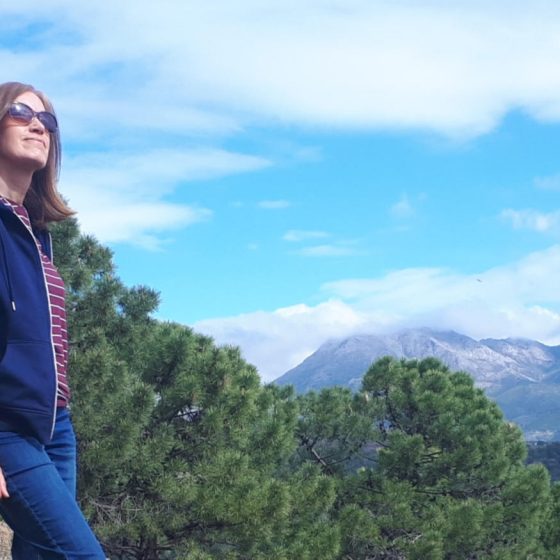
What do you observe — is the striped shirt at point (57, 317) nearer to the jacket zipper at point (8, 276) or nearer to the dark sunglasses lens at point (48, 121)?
the jacket zipper at point (8, 276)

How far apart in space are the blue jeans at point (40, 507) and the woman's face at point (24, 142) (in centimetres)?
74

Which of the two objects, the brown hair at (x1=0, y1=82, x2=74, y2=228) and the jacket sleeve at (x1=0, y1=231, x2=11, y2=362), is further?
the brown hair at (x1=0, y1=82, x2=74, y2=228)

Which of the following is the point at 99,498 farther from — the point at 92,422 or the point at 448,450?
the point at 448,450

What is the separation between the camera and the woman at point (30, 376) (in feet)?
6.39

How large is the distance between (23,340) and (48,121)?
645 millimetres

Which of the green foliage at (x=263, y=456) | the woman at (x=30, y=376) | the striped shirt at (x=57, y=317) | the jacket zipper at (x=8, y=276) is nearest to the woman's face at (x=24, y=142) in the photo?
the woman at (x=30, y=376)

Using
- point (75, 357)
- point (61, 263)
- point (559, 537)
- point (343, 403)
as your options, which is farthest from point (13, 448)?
point (559, 537)

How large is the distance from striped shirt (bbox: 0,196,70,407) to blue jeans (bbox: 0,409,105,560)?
0.55ft

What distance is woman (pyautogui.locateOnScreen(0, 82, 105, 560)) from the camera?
6.39 ft

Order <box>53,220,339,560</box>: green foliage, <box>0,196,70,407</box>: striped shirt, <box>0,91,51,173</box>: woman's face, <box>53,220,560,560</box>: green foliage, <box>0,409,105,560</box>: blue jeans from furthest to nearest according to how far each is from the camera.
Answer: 1. <box>53,220,560,560</box>: green foliage
2. <box>53,220,339,560</box>: green foliage
3. <box>0,91,51,173</box>: woman's face
4. <box>0,196,70,407</box>: striped shirt
5. <box>0,409,105,560</box>: blue jeans

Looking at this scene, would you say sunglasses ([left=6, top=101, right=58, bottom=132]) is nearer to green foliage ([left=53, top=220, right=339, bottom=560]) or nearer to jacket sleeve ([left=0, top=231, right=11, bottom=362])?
jacket sleeve ([left=0, top=231, right=11, bottom=362])

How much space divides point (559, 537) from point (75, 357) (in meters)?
9.25

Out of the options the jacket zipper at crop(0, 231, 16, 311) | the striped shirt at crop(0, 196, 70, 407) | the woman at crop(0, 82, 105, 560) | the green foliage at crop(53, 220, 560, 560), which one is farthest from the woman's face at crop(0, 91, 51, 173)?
the green foliage at crop(53, 220, 560, 560)

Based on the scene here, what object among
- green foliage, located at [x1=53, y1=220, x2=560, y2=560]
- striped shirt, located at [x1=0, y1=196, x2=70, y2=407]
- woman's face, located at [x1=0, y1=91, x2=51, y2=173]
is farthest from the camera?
green foliage, located at [x1=53, y1=220, x2=560, y2=560]
